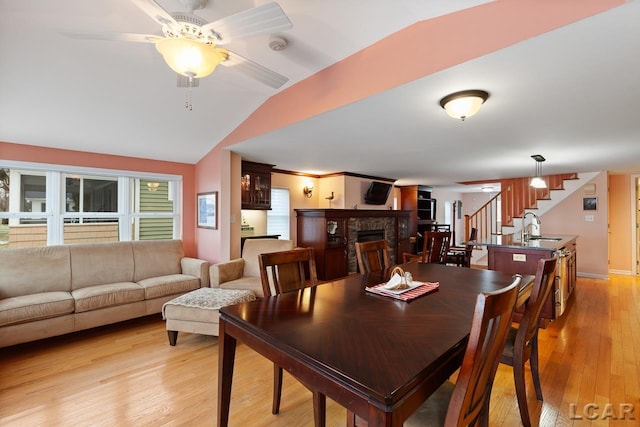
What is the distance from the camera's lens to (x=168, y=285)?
3.37m

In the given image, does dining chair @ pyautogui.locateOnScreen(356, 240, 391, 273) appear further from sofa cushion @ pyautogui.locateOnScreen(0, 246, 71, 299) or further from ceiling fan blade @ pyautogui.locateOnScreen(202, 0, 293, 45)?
sofa cushion @ pyautogui.locateOnScreen(0, 246, 71, 299)

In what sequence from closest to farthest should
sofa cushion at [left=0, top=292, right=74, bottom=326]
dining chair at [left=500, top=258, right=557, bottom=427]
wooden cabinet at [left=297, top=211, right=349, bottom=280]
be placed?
dining chair at [left=500, top=258, right=557, bottom=427] → sofa cushion at [left=0, top=292, right=74, bottom=326] → wooden cabinet at [left=297, top=211, right=349, bottom=280]

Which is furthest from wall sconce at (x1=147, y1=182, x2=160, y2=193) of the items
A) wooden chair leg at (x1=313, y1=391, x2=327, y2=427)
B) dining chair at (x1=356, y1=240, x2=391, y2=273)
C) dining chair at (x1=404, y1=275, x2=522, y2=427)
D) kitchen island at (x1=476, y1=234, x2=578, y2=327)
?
kitchen island at (x1=476, y1=234, x2=578, y2=327)

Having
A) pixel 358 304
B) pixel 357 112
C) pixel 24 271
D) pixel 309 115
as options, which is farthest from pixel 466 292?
pixel 24 271

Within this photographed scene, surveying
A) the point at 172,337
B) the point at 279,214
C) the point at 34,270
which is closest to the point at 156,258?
the point at 34,270

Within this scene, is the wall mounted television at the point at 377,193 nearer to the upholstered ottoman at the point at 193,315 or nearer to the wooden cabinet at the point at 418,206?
the wooden cabinet at the point at 418,206

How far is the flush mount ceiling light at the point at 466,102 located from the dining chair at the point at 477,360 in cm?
154

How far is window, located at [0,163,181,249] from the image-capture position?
126 inches

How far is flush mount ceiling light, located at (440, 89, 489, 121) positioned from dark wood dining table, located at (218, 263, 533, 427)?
4.04 ft

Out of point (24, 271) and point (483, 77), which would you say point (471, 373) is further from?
point (24, 271)

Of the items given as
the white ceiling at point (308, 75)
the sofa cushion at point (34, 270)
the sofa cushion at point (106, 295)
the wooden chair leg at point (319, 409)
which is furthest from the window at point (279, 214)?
the wooden chair leg at point (319, 409)

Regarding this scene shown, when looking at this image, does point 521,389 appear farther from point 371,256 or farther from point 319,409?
point 371,256

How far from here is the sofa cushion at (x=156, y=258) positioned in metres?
3.66

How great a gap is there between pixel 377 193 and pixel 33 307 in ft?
18.9
